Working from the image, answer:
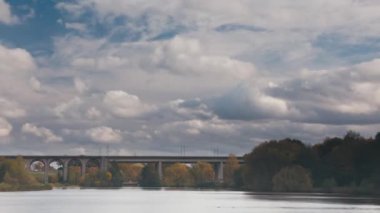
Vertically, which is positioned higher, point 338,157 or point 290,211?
point 338,157

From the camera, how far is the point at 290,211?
63.4 meters

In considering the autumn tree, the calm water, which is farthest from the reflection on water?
the autumn tree

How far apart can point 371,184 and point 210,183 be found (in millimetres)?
86499

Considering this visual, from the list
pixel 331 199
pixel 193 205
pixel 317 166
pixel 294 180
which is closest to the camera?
pixel 193 205

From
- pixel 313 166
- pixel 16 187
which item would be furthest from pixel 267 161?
pixel 16 187

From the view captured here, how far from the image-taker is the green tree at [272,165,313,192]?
429 feet

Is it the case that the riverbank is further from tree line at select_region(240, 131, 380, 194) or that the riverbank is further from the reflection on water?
the reflection on water

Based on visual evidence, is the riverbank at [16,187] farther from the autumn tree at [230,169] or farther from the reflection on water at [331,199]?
the reflection on water at [331,199]

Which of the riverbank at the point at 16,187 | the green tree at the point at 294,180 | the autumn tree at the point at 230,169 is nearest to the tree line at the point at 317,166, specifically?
the green tree at the point at 294,180

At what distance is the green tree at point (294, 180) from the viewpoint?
131 meters

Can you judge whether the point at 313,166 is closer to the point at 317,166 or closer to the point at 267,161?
the point at 317,166

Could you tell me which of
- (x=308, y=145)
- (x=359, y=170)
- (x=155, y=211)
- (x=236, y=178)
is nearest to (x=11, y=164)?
(x=236, y=178)

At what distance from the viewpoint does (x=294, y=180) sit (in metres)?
131

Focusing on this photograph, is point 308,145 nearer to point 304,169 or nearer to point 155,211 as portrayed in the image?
point 304,169
